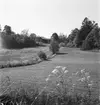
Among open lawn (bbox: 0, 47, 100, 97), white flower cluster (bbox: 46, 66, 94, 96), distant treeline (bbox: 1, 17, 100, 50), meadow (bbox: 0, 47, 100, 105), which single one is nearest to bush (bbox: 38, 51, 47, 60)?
open lawn (bbox: 0, 47, 100, 97)

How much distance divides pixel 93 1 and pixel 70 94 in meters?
1.66

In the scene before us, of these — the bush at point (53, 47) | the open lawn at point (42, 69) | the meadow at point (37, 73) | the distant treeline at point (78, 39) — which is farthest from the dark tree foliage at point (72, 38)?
the meadow at point (37, 73)

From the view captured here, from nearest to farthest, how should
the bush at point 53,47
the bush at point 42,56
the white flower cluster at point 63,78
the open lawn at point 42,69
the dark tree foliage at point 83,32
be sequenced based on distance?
the white flower cluster at point 63,78, the open lawn at point 42,69, the bush at point 42,56, the bush at point 53,47, the dark tree foliage at point 83,32

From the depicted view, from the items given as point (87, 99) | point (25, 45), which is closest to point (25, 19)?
point (87, 99)

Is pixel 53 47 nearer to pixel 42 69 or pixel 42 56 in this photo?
pixel 42 56

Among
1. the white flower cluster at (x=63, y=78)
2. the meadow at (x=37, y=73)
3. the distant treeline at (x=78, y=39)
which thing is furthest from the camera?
the distant treeline at (x=78, y=39)

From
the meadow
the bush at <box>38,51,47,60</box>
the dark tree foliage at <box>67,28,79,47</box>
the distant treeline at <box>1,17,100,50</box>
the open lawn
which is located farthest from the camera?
the dark tree foliage at <box>67,28,79,47</box>

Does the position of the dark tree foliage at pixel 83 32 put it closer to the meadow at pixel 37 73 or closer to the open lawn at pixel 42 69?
the open lawn at pixel 42 69

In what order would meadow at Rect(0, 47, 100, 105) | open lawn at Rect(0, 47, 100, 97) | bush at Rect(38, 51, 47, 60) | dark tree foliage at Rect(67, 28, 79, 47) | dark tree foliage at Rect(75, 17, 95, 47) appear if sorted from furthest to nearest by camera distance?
dark tree foliage at Rect(67, 28, 79, 47) < dark tree foliage at Rect(75, 17, 95, 47) < bush at Rect(38, 51, 47, 60) < open lawn at Rect(0, 47, 100, 97) < meadow at Rect(0, 47, 100, 105)

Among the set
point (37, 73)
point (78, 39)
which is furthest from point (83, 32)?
point (37, 73)

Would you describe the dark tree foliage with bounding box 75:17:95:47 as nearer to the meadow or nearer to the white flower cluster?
the meadow

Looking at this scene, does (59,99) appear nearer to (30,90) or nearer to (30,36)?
(30,90)

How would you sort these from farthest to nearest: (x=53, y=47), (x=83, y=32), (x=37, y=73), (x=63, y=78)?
(x=83, y=32), (x=53, y=47), (x=37, y=73), (x=63, y=78)

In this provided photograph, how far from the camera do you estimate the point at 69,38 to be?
4406 centimetres
